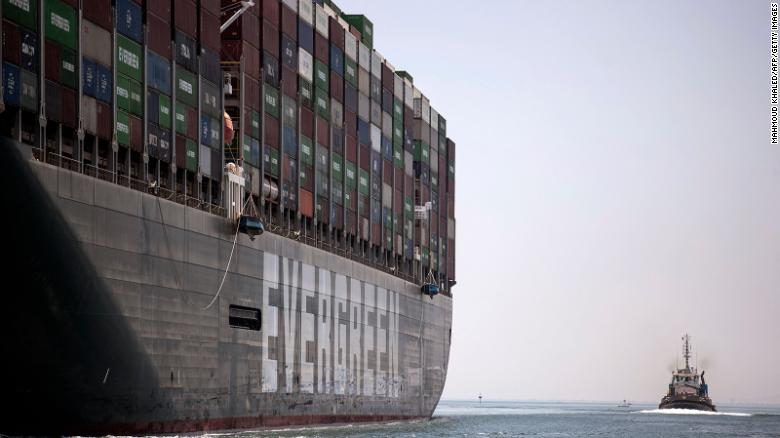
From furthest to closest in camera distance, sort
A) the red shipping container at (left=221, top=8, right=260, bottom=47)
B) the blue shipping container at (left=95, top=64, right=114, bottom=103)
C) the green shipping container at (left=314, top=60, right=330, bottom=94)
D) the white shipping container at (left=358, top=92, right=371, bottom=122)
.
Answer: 1. the white shipping container at (left=358, top=92, right=371, bottom=122)
2. the green shipping container at (left=314, top=60, right=330, bottom=94)
3. the red shipping container at (left=221, top=8, right=260, bottom=47)
4. the blue shipping container at (left=95, top=64, right=114, bottom=103)

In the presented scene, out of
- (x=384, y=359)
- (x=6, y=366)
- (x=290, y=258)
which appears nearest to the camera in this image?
(x=6, y=366)

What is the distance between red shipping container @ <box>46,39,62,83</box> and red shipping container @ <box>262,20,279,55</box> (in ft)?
62.2

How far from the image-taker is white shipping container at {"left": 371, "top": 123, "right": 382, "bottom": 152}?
79.7 metres

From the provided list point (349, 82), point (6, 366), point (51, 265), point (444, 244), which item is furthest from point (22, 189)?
point (444, 244)

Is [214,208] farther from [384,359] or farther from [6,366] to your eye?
[384,359]

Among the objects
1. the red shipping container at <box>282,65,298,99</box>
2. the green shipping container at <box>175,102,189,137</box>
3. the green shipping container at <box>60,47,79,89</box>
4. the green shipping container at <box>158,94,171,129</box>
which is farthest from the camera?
the red shipping container at <box>282,65,298,99</box>

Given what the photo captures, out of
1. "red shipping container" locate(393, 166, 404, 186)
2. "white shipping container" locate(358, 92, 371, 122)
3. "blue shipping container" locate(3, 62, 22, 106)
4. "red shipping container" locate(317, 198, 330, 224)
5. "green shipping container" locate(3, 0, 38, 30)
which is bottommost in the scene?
"red shipping container" locate(317, 198, 330, 224)

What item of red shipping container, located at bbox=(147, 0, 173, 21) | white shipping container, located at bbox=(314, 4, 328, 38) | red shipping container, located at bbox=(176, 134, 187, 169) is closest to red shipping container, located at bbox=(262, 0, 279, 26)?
white shipping container, located at bbox=(314, 4, 328, 38)

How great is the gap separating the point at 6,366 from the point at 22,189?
20.7 ft

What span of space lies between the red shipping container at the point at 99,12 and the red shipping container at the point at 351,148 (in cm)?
2885

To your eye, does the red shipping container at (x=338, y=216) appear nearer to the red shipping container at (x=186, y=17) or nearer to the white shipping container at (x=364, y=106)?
the white shipping container at (x=364, y=106)

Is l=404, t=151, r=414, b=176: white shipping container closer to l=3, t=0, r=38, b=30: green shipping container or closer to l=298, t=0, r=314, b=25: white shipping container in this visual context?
l=298, t=0, r=314, b=25: white shipping container

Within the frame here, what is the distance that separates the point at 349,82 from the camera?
74938mm

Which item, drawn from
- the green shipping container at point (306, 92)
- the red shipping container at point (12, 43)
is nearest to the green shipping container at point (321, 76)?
the green shipping container at point (306, 92)
